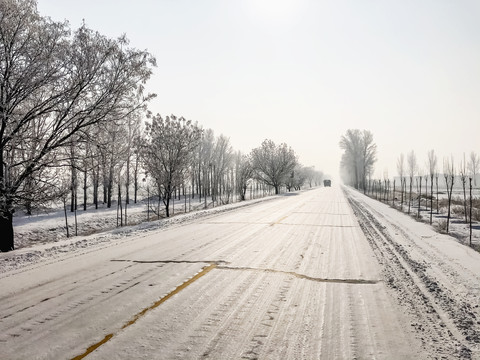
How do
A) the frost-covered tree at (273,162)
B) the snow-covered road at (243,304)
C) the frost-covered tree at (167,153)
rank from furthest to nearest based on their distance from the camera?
the frost-covered tree at (273,162) → the frost-covered tree at (167,153) → the snow-covered road at (243,304)

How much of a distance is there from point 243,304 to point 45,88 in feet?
33.0

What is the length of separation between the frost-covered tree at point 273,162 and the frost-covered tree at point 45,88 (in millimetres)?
47342

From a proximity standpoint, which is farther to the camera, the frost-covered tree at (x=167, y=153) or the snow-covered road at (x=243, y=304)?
the frost-covered tree at (x=167, y=153)

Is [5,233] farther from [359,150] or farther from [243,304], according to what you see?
[359,150]

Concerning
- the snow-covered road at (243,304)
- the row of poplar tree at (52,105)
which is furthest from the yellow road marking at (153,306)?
the row of poplar tree at (52,105)

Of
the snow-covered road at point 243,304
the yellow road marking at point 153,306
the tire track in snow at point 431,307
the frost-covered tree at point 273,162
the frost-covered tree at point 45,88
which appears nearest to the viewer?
the yellow road marking at point 153,306

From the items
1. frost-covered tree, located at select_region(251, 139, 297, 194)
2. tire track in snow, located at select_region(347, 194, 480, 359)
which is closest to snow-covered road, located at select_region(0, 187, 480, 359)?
tire track in snow, located at select_region(347, 194, 480, 359)

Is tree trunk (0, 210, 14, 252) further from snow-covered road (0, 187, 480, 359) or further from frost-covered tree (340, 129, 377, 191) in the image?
frost-covered tree (340, 129, 377, 191)

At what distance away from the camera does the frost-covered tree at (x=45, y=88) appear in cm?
930

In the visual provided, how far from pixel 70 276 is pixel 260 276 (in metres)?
3.26

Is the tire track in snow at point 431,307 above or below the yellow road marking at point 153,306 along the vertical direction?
below

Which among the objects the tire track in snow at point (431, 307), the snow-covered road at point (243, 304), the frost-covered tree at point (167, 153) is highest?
the frost-covered tree at point (167, 153)

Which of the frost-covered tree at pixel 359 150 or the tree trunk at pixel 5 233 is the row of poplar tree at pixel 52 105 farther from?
the frost-covered tree at pixel 359 150

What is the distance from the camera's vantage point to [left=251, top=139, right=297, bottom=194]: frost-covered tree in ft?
194
